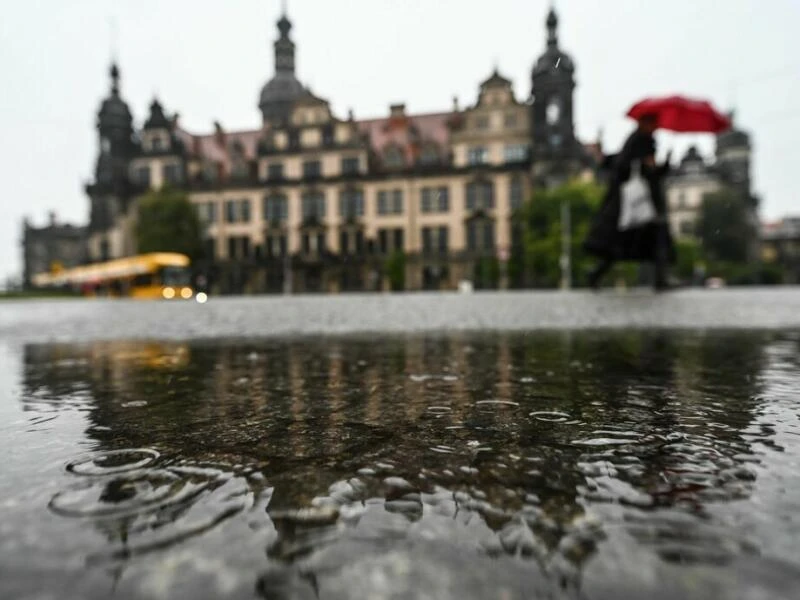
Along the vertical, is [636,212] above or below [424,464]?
above

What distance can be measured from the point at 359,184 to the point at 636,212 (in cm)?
3872

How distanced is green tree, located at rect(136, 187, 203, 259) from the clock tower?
2493cm

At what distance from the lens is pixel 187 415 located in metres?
1.47

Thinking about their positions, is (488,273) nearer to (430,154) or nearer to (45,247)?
(430,154)

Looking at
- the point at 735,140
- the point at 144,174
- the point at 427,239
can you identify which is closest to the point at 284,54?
the point at 144,174

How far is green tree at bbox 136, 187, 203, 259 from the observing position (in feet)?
139

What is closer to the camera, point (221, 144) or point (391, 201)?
point (391, 201)

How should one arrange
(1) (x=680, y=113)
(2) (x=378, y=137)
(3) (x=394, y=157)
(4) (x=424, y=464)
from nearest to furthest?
(4) (x=424, y=464) → (1) (x=680, y=113) → (3) (x=394, y=157) → (2) (x=378, y=137)

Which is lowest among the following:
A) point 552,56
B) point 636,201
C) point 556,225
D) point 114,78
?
point 636,201

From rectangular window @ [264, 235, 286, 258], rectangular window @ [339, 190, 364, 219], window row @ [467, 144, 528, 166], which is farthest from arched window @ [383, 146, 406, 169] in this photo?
rectangular window @ [264, 235, 286, 258]

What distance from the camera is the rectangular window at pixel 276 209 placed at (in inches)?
1850

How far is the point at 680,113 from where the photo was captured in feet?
25.0

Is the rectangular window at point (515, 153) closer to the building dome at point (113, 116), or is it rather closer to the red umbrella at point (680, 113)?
the building dome at point (113, 116)

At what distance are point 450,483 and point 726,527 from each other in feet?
1.14
